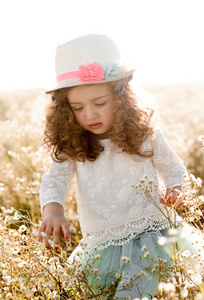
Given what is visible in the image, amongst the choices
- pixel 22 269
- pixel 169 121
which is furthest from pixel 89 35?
pixel 169 121

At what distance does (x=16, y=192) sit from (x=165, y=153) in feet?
7.59

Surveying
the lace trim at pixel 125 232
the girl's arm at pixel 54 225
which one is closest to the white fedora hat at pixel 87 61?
the girl's arm at pixel 54 225

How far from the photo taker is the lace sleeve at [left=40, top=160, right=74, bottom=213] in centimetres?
279

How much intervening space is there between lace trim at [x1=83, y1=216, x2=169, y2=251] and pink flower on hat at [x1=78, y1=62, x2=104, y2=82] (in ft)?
3.38

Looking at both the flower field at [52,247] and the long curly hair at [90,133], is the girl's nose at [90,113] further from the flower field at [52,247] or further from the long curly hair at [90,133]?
the flower field at [52,247]

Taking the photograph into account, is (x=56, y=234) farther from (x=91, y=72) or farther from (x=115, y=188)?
(x=91, y=72)

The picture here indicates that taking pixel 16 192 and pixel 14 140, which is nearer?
pixel 16 192

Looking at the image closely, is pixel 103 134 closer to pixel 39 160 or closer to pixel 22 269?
pixel 22 269

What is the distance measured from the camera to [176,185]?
2.69 metres

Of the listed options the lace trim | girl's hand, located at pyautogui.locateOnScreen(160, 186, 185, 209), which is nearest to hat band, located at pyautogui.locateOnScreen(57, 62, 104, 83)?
girl's hand, located at pyautogui.locateOnScreen(160, 186, 185, 209)

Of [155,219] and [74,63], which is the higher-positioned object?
[74,63]

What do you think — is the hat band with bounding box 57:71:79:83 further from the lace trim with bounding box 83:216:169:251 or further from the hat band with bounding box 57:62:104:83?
the lace trim with bounding box 83:216:169:251

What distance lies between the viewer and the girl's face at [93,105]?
8.57 ft

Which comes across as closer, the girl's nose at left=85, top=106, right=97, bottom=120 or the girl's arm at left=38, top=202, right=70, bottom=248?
the girl's arm at left=38, top=202, right=70, bottom=248
